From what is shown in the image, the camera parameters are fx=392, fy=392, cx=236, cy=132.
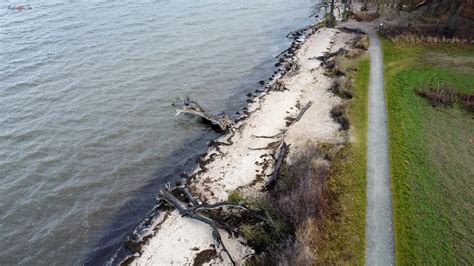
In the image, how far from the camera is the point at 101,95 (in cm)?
3778

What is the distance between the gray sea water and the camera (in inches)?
984

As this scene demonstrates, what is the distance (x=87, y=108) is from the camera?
1405 inches

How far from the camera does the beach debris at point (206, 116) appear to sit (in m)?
33.4

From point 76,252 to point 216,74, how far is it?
2575 cm

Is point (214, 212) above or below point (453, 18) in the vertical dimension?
below

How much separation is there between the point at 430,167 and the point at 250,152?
12.3 meters

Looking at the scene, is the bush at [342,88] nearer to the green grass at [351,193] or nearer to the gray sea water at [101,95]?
the green grass at [351,193]

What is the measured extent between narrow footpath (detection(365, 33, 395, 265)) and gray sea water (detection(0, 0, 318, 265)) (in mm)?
12730

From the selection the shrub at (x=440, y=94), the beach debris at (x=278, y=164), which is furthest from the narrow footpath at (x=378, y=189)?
the beach debris at (x=278, y=164)

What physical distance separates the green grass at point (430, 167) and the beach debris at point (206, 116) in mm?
13067

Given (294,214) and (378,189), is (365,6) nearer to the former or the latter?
(378,189)

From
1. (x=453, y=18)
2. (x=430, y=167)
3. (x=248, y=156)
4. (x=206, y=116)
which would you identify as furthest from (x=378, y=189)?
(x=453, y=18)

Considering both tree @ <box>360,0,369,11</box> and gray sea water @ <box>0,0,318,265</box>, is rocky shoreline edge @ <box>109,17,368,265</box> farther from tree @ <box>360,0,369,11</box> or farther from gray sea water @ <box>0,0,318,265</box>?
tree @ <box>360,0,369,11</box>

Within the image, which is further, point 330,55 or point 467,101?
point 330,55
